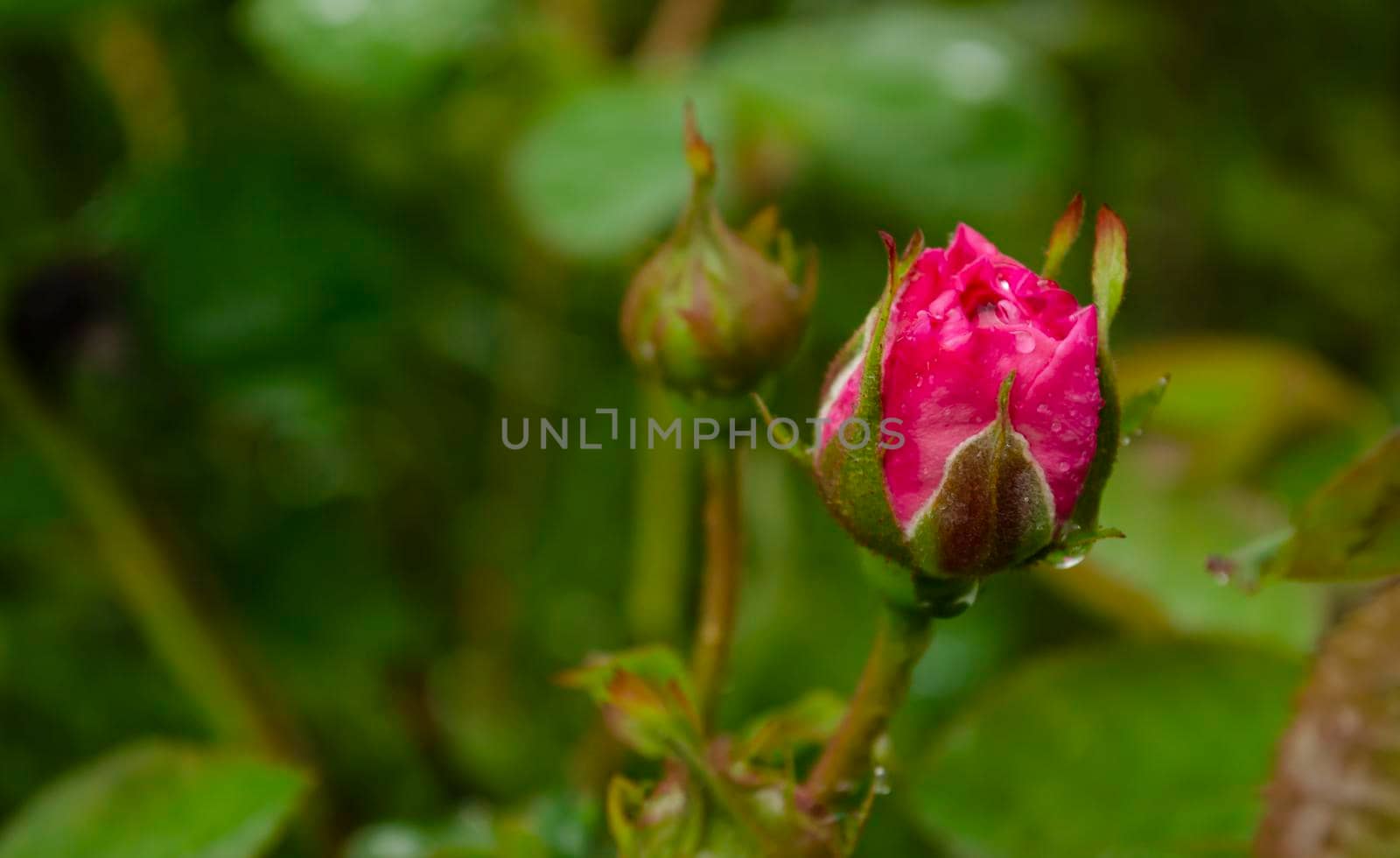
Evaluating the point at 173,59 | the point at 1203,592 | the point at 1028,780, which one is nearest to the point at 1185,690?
the point at 1028,780

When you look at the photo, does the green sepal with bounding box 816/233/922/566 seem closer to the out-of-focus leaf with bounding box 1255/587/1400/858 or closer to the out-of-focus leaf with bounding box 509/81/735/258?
the out-of-focus leaf with bounding box 1255/587/1400/858

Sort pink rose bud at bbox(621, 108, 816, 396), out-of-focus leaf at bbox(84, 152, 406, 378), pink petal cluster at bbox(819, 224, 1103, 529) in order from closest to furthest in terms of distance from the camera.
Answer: pink petal cluster at bbox(819, 224, 1103, 529), pink rose bud at bbox(621, 108, 816, 396), out-of-focus leaf at bbox(84, 152, 406, 378)

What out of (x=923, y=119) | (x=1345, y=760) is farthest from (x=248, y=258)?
(x=1345, y=760)

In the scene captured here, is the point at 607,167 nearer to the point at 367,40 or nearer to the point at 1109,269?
the point at 367,40

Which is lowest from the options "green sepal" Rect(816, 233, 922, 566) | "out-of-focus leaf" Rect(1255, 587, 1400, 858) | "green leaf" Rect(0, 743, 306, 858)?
"green leaf" Rect(0, 743, 306, 858)

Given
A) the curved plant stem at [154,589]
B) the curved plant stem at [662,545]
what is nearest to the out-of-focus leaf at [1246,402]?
the curved plant stem at [662,545]

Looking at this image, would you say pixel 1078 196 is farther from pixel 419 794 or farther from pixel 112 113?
pixel 112 113

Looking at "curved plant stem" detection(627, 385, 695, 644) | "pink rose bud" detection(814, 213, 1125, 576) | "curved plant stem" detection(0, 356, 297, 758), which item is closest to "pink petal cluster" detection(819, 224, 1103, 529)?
"pink rose bud" detection(814, 213, 1125, 576)
